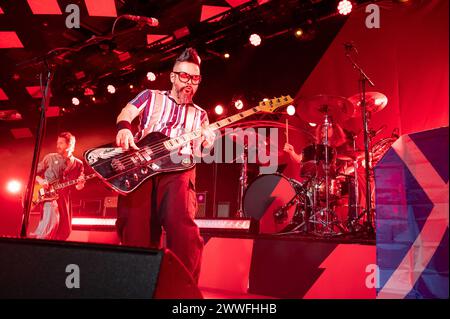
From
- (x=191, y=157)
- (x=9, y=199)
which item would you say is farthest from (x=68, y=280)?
(x=9, y=199)

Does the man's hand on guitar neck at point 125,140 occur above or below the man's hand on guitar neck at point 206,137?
below

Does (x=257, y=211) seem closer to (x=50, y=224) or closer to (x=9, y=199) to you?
(x=50, y=224)

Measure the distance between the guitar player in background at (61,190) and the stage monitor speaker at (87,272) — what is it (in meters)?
4.02

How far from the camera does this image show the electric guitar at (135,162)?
300 cm

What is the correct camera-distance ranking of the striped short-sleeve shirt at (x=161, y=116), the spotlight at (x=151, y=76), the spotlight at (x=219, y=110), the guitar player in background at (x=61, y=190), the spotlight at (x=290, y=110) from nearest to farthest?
the striped short-sleeve shirt at (x=161, y=116)
the guitar player in background at (x=61, y=190)
the spotlight at (x=290, y=110)
the spotlight at (x=219, y=110)
the spotlight at (x=151, y=76)

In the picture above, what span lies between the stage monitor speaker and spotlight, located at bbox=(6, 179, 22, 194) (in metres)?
6.00

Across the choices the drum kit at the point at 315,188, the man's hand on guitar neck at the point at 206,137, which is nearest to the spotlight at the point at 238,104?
the drum kit at the point at 315,188

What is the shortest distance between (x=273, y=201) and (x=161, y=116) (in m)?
2.09

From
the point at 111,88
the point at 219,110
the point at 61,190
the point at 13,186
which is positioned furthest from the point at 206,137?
the point at 13,186

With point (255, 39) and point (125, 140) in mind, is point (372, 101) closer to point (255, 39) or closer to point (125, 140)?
point (255, 39)

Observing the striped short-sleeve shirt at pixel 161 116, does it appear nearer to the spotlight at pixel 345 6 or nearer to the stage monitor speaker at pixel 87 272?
the stage monitor speaker at pixel 87 272

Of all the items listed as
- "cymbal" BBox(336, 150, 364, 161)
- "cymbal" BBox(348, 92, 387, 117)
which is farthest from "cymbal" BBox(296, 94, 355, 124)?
"cymbal" BBox(336, 150, 364, 161)

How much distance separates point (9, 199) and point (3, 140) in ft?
5.83

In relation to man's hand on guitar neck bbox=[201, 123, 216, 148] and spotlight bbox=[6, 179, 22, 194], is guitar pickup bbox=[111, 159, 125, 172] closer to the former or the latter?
man's hand on guitar neck bbox=[201, 123, 216, 148]
